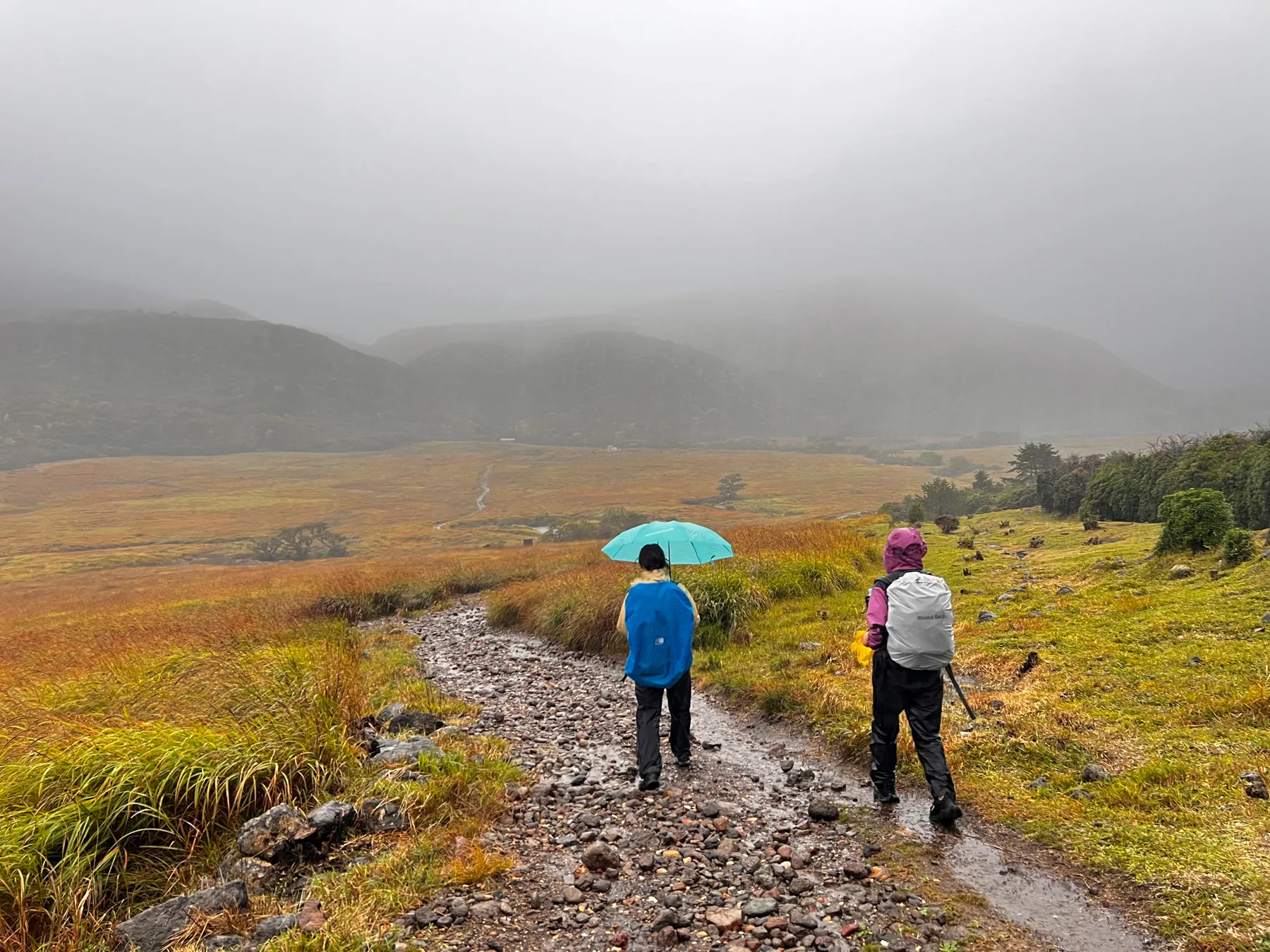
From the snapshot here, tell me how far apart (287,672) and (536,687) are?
5.73 meters

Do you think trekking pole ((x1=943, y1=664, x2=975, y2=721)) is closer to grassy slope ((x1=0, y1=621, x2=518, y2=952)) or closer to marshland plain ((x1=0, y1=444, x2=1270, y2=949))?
marshland plain ((x1=0, y1=444, x2=1270, y2=949))

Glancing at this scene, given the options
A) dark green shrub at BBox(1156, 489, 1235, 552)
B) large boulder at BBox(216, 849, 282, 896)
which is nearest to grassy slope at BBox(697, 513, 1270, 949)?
dark green shrub at BBox(1156, 489, 1235, 552)

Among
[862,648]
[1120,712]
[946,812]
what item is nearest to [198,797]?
[862,648]

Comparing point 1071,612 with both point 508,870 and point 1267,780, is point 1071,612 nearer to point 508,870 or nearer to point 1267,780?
point 1267,780

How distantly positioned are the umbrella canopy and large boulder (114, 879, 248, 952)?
25.0 ft

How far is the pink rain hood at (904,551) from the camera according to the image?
724cm

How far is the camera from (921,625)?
677cm

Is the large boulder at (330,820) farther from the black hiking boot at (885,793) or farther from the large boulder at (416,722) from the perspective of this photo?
the black hiking boot at (885,793)

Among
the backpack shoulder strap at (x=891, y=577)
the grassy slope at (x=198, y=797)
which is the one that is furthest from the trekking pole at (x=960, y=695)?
the grassy slope at (x=198, y=797)

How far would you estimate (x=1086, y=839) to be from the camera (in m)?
5.82

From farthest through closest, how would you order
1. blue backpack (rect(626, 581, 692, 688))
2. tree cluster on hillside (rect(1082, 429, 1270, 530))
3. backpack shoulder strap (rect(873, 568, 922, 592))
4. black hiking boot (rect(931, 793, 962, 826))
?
tree cluster on hillside (rect(1082, 429, 1270, 530)) < blue backpack (rect(626, 581, 692, 688)) < backpack shoulder strap (rect(873, 568, 922, 592)) < black hiking boot (rect(931, 793, 962, 826))

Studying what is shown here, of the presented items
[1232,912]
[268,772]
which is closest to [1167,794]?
[1232,912]

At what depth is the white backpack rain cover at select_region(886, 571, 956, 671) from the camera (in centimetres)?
675

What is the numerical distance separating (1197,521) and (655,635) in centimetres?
1428
